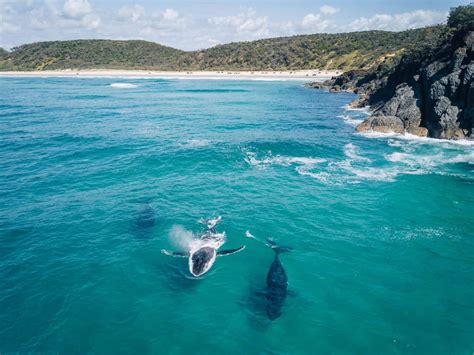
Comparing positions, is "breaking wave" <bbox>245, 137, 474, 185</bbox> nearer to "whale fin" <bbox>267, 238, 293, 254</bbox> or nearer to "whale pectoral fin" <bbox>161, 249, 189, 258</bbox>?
"whale fin" <bbox>267, 238, 293, 254</bbox>

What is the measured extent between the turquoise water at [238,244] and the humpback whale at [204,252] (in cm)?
50

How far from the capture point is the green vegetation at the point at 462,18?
A: 50.7 metres

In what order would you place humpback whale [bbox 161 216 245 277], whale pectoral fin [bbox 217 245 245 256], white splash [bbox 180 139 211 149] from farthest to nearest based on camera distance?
white splash [bbox 180 139 211 149]
whale pectoral fin [bbox 217 245 245 256]
humpback whale [bbox 161 216 245 277]

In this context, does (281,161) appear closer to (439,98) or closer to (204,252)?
(204,252)

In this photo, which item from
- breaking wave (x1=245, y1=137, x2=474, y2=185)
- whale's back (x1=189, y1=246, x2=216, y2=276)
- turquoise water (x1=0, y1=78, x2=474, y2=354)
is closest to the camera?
turquoise water (x1=0, y1=78, x2=474, y2=354)

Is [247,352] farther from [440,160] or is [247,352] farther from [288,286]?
[440,160]

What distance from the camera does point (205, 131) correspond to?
181ft

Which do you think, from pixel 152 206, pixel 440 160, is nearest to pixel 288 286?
pixel 152 206

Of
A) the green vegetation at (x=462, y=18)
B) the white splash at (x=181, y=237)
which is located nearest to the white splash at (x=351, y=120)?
the green vegetation at (x=462, y=18)

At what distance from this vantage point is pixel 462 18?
5775 cm

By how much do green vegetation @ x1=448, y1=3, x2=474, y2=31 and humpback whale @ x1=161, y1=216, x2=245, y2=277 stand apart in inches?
1981

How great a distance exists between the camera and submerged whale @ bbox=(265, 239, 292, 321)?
17.1 m

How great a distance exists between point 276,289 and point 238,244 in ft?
17.4

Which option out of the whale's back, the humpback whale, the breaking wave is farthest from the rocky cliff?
the whale's back
